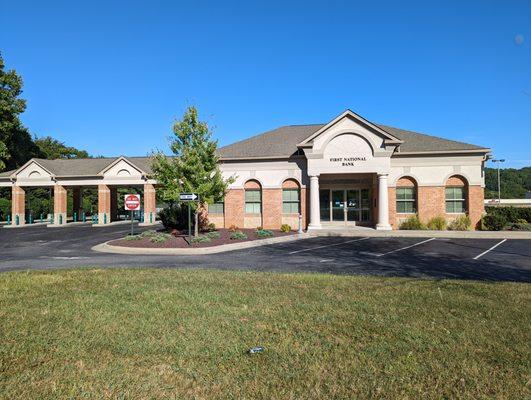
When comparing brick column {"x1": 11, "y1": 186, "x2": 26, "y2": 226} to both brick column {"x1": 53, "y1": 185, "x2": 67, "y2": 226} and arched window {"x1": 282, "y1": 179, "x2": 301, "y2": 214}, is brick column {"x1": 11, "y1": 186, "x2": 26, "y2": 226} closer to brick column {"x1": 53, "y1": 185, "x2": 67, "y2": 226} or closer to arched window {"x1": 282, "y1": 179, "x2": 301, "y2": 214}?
brick column {"x1": 53, "y1": 185, "x2": 67, "y2": 226}

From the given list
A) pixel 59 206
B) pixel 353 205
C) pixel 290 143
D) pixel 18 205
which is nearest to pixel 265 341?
pixel 353 205

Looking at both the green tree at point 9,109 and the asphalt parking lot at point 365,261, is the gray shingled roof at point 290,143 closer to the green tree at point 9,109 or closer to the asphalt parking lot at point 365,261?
the asphalt parking lot at point 365,261

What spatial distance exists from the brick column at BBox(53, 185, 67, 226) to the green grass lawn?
103 ft

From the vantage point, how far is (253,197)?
2684 centimetres

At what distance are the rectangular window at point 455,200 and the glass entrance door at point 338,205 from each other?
21.9 ft

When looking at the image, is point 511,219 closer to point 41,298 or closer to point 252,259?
point 252,259

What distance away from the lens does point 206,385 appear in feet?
12.1

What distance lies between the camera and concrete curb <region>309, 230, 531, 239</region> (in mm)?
21188

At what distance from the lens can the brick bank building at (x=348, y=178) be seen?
79.2 feet

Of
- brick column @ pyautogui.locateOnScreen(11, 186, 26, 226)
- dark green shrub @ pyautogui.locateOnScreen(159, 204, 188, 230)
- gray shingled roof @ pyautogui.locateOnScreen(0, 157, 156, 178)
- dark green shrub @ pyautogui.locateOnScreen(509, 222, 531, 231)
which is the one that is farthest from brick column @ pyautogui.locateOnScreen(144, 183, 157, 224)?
dark green shrub @ pyautogui.locateOnScreen(509, 222, 531, 231)

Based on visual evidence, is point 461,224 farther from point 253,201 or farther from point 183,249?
point 183,249

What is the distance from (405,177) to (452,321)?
68.4 ft

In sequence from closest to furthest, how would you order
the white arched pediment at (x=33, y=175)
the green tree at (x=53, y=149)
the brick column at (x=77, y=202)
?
1. the white arched pediment at (x=33, y=175)
2. the brick column at (x=77, y=202)
3. the green tree at (x=53, y=149)

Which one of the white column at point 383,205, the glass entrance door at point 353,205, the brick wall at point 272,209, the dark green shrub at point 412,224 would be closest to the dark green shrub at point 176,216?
the brick wall at point 272,209
